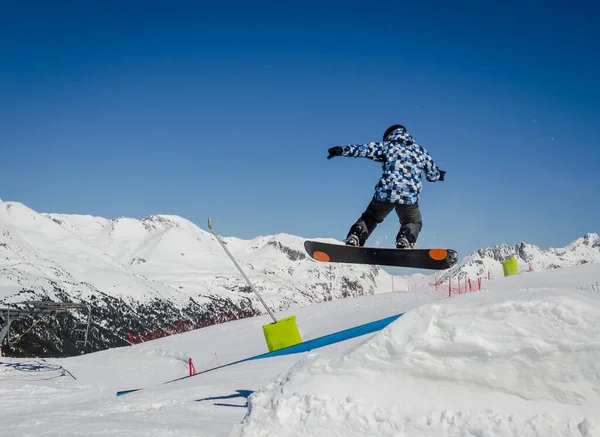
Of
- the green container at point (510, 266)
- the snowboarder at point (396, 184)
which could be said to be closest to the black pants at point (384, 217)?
the snowboarder at point (396, 184)

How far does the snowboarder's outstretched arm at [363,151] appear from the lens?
6082 mm

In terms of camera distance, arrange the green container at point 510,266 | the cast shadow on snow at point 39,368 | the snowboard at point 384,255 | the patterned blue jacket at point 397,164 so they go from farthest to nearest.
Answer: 1. the green container at point 510,266
2. the cast shadow on snow at point 39,368
3. the patterned blue jacket at point 397,164
4. the snowboard at point 384,255

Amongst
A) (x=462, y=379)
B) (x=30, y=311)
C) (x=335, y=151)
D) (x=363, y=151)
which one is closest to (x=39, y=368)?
(x=30, y=311)

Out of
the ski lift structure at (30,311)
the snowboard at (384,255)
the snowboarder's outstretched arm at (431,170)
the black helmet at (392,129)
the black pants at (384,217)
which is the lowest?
the ski lift structure at (30,311)

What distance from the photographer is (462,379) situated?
12.0 feet

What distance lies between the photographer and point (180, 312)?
4552 inches

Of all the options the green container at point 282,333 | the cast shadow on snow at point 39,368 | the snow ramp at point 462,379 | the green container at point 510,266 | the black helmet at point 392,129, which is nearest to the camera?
the snow ramp at point 462,379

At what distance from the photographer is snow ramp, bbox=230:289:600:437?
132 inches

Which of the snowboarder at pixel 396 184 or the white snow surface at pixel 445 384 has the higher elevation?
the snowboarder at pixel 396 184

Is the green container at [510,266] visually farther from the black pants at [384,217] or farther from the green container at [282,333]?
the black pants at [384,217]

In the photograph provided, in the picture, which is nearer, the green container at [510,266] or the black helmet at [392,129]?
the black helmet at [392,129]

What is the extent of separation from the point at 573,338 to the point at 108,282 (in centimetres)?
11440

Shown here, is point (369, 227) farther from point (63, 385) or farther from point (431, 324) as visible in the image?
point (63, 385)

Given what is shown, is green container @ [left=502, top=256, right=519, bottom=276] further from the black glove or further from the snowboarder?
the black glove
